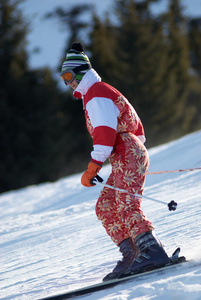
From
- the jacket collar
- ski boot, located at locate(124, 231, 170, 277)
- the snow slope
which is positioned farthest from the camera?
the jacket collar

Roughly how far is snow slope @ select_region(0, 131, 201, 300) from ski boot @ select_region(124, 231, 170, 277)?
149mm

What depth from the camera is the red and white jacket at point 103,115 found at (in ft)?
9.43

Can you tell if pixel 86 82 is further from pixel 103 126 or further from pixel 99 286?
pixel 99 286

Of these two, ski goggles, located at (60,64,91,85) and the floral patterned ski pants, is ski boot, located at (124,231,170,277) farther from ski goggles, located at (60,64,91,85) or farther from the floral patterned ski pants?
ski goggles, located at (60,64,91,85)

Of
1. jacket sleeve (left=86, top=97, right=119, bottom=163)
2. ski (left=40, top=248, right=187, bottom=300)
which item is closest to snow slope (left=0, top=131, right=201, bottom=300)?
ski (left=40, top=248, right=187, bottom=300)

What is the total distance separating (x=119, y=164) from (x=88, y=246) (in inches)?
61.6

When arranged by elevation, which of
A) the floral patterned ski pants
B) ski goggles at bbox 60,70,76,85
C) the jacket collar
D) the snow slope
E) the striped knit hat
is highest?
the striped knit hat

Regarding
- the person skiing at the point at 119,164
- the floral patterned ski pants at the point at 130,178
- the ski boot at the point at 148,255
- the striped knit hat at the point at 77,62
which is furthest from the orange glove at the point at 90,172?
the striped knit hat at the point at 77,62

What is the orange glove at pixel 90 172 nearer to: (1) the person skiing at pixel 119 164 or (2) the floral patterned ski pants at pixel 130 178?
(1) the person skiing at pixel 119 164

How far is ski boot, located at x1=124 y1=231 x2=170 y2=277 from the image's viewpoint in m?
2.96

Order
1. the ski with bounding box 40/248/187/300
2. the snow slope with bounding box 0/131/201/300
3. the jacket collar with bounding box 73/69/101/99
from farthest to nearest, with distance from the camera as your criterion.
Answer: the jacket collar with bounding box 73/69/101/99
the ski with bounding box 40/248/187/300
the snow slope with bounding box 0/131/201/300

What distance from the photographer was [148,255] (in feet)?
9.77

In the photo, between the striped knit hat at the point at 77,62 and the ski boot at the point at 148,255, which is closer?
the ski boot at the point at 148,255

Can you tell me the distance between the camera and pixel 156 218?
15.7ft
